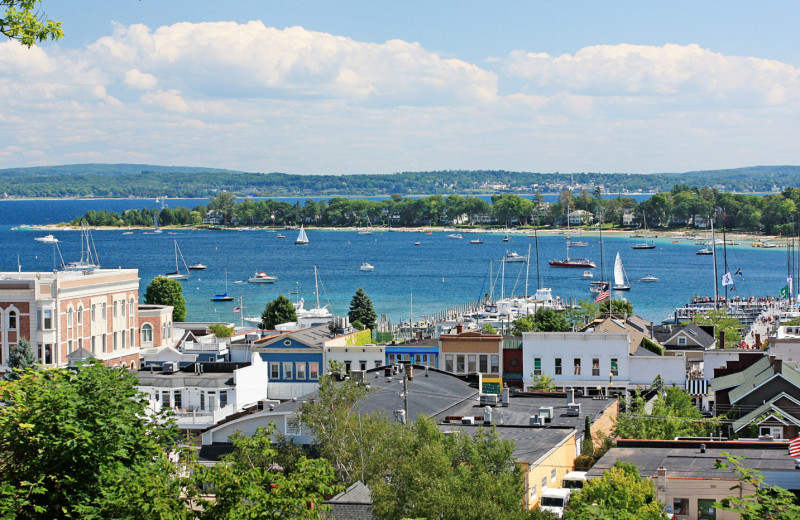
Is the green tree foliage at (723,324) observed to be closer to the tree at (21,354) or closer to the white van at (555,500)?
the tree at (21,354)

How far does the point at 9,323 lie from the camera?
59.8 metres

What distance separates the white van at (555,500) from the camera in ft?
96.1

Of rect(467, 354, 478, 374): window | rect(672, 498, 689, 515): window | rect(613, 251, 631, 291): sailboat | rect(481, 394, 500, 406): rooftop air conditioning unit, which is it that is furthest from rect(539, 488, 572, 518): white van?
rect(613, 251, 631, 291): sailboat

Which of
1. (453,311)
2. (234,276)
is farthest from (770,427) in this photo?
(234,276)

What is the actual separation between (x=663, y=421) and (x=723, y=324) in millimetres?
44749

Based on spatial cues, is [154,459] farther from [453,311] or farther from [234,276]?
[234,276]

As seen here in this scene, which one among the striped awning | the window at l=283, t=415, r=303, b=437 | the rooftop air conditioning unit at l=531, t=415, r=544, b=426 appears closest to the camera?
the window at l=283, t=415, r=303, b=437

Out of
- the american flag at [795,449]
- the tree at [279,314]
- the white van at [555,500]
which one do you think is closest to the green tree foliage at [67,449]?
the white van at [555,500]

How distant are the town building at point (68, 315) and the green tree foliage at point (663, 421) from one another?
2914 centimetres

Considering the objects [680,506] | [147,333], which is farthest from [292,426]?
[147,333]

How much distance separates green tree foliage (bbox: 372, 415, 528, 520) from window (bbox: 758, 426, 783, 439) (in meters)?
16.8

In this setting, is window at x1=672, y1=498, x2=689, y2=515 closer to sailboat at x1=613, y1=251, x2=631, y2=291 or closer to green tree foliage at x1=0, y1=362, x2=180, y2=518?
green tree foliage at x1=0, y1=362, x2=180, y2=518

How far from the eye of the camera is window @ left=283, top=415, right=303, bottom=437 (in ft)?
113

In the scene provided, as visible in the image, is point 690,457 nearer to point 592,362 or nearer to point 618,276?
point 592,362
